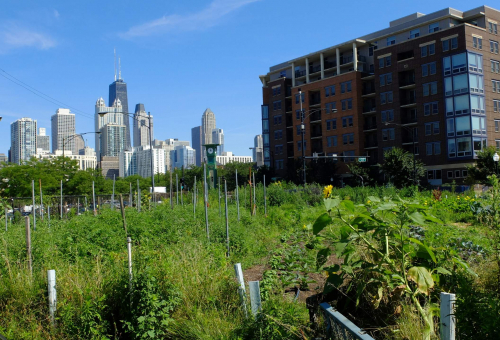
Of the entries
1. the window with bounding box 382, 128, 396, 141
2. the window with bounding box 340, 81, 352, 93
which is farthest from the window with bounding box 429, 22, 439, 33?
the window with bounding box 382, 128, 396, 141

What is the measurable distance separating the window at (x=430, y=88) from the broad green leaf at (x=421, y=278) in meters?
58.7

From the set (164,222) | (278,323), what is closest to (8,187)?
(164,222)

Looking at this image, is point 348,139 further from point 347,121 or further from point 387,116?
point 387,116

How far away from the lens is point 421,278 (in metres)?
4.59

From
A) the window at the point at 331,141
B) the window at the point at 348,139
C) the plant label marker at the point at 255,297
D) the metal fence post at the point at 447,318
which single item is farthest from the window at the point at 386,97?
the metal fence post at the point at 447,318

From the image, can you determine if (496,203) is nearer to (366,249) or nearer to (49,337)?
(366,249)

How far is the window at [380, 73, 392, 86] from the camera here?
209 feet

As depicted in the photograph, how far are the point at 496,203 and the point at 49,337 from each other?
226 inches

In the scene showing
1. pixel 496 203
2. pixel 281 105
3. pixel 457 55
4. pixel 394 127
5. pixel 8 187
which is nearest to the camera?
pixel 496 203

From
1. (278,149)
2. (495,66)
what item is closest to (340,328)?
(495,66)

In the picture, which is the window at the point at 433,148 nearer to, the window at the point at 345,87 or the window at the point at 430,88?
the window at the point at 430,88

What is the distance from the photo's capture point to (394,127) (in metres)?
63.5

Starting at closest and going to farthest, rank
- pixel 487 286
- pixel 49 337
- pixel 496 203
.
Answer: pixel 496 203 < pixel 487 286 < pixel 49 337

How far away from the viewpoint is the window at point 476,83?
54.9 m
